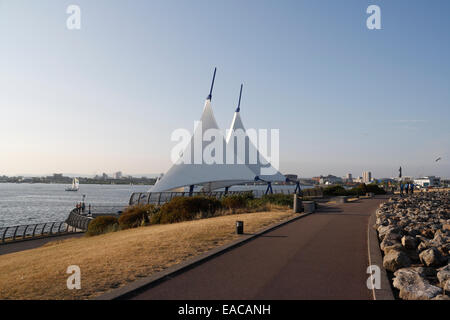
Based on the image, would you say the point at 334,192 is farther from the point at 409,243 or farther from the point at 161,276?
the point at 161,276

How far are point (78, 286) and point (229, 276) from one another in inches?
107

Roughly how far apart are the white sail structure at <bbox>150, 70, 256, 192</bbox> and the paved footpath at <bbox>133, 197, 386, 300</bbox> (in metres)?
22.5

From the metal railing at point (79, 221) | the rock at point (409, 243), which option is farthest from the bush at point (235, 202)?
the metal railing at point (79, 221)

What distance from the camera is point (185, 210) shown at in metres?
19.3

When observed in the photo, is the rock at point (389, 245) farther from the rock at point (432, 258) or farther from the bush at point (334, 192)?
the bush at point (334, 192)

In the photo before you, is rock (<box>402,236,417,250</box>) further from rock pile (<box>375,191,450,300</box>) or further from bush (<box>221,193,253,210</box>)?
bush (<box>221,193,253,210</box>)

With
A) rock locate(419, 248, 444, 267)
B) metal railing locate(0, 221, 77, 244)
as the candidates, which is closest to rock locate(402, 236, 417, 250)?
rock locate(419, 248, 444, 267)

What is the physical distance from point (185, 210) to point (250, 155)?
26089mm

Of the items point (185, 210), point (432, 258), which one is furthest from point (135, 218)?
point (432, 258)

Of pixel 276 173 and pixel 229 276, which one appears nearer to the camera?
pixel 229 276

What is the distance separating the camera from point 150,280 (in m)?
6.09

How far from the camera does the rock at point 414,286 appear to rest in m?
5.08
